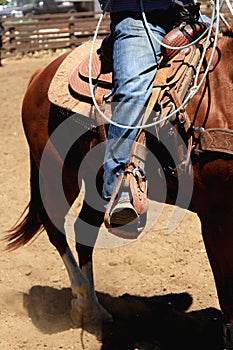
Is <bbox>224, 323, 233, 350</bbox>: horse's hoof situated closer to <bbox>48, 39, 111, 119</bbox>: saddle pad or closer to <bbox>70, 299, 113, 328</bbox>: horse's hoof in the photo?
<bbox>70, 299, 113, 328</bbox>: horse's hoof

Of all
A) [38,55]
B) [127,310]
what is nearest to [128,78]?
[127,310]

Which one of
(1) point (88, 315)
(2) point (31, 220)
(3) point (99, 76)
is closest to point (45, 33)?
(2) point (31, 220)

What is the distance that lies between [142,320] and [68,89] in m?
1.71

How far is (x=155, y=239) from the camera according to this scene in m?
5.24

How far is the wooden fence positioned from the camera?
54.5 ft

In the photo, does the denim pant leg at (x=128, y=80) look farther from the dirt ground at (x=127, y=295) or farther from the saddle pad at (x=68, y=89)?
the dirt ground at (x=127, y=295)

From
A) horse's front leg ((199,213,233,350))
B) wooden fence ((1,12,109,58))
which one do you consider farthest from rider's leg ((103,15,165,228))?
wooden fence ((1,12,109,58))

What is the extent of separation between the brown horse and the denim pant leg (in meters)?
0.19

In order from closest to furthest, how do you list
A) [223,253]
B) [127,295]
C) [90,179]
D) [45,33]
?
1. [223,253]
2. [90,179]
3. [127,295]
4. [45,33]

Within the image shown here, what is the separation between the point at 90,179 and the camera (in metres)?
3.99

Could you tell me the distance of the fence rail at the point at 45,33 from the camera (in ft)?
54.5

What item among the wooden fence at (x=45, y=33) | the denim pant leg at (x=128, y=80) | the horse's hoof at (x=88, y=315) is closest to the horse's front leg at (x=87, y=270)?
the horse's hoof at (x=88, y=315)

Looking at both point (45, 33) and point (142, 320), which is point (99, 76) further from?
point (45, 33)

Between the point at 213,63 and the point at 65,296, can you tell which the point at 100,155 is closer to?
the point at 213,63
